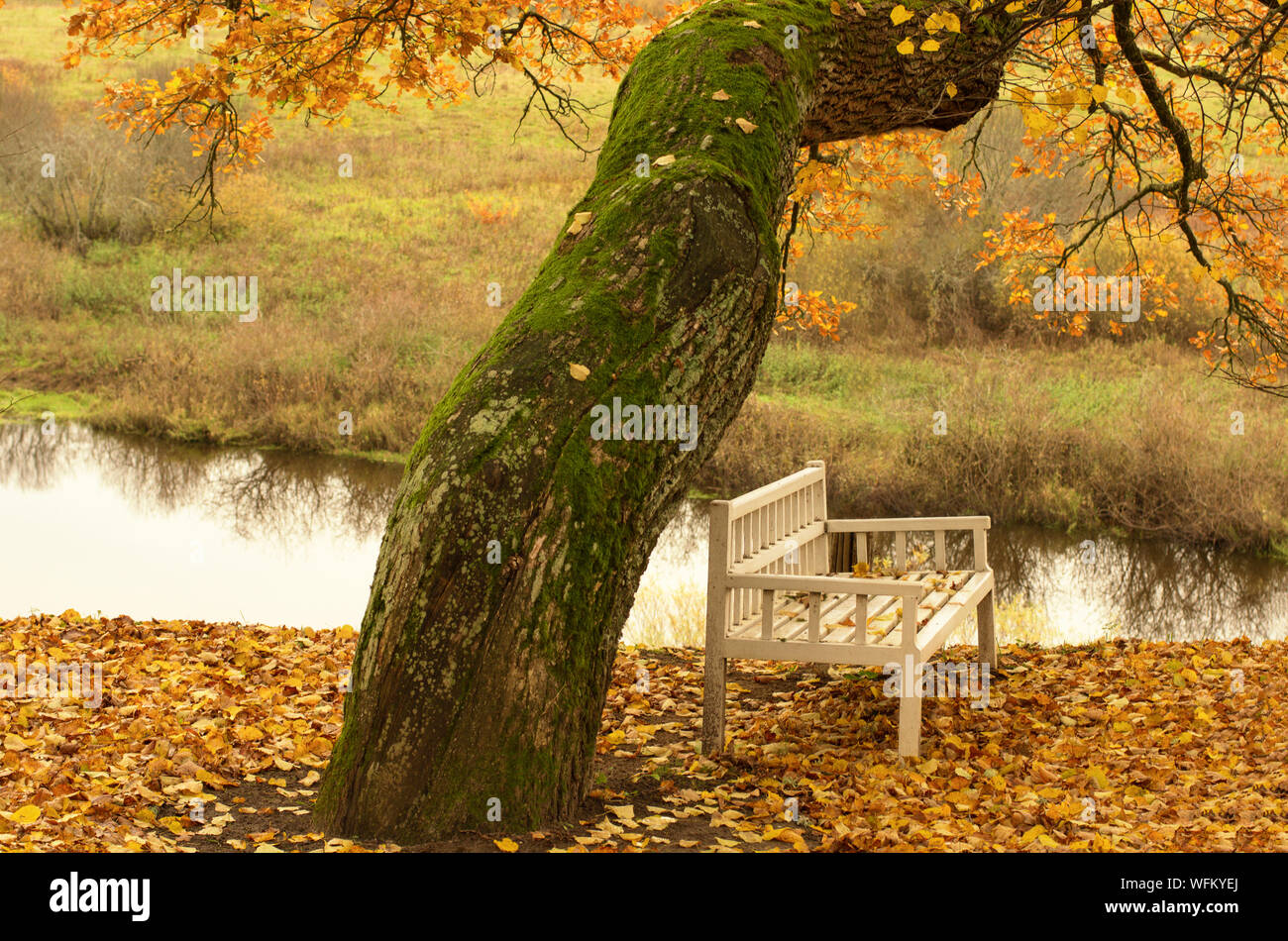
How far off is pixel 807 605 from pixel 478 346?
1383cm

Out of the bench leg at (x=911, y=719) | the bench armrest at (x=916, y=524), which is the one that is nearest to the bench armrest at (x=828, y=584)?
the bench leg at (x=911, y=719)

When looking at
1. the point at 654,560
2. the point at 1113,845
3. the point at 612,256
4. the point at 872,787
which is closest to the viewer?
the point at 1113,845

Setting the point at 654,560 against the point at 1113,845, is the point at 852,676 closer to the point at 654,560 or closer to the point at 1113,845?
the point at 1113,845

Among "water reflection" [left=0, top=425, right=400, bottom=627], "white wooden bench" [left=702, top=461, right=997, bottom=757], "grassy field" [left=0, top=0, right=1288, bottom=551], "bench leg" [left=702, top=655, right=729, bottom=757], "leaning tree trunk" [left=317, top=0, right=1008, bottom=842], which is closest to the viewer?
"leaning tree trunk" [left=317, top=0, right=1008, bottom=842]

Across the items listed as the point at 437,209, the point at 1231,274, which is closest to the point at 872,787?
the point at 1231,274

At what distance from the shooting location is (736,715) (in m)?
5.04

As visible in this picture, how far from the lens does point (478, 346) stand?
58.5ft

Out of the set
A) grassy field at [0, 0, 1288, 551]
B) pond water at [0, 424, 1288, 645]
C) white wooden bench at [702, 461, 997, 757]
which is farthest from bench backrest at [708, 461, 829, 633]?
grassy field at [0, 0, 1288, 551]

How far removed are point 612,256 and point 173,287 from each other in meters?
18.7

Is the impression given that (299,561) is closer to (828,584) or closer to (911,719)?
(828,584)

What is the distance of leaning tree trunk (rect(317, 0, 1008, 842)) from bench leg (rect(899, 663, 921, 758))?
1.23m

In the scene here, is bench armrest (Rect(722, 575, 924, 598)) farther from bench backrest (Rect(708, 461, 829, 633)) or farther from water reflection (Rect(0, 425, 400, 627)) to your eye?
water reflection (Rect(0, 425, 400, 627))

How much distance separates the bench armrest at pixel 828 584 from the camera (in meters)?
4.04

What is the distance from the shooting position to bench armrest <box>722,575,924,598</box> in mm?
4035
